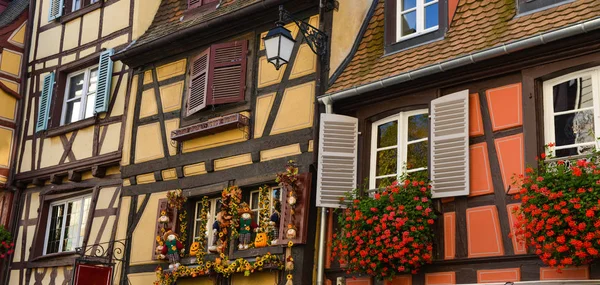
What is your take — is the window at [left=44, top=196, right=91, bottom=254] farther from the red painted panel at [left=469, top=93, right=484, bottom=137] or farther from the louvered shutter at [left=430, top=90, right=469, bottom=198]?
the red painted panel at [left=469, top=93, right=484, bottom=137]

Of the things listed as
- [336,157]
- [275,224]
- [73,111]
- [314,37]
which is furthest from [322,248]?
[73,111]

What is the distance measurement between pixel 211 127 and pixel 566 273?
557cm

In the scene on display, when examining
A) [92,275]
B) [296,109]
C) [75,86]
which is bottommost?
[92,275]

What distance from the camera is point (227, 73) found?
1241 cm

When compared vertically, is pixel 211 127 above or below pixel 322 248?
above

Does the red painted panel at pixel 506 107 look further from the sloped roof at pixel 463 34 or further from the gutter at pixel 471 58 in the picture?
the sloped roof at pixel 463 34

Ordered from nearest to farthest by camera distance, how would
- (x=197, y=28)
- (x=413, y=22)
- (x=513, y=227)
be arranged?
1. (x=513, y=227)
2. (x=413, y=22)
3. (x=197, y=28)

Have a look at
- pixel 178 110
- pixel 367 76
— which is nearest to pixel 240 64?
pixel 178 110

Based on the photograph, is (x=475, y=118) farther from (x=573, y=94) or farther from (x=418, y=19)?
(x=418, y=19)

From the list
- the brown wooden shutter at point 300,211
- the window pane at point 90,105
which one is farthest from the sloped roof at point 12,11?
the brown wooden shutter at point 300,211

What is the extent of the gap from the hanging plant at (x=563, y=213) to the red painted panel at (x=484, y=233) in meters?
0.50

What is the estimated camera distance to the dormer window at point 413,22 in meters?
10.4

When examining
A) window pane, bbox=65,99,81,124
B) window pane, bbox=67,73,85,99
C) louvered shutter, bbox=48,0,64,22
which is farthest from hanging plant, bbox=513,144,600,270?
→ louvered shutter, bbox=48,0,64,22

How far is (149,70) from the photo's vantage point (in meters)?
13.8
